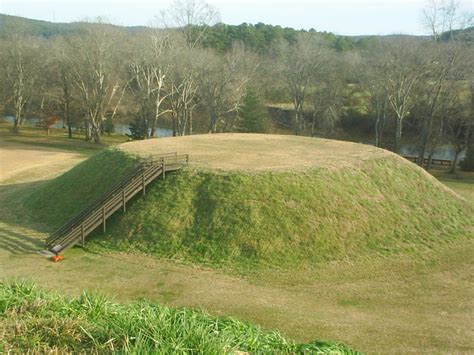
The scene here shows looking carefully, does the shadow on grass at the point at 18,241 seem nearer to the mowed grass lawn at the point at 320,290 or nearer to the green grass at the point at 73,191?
the mowed grass lawn at the point at 320,290

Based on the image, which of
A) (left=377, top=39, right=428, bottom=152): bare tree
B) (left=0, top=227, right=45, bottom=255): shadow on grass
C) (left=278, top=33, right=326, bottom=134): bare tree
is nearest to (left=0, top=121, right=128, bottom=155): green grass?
(left=278, top=33, right=326, bottom=134): bare tree

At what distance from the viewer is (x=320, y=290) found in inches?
742

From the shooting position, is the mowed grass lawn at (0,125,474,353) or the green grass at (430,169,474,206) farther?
the green grass at (430,169,474,206)

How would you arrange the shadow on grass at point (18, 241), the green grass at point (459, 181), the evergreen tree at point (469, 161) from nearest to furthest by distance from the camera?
the shadow on grass at point (18, 241) < the green grass at point (459, 181) < the evergreen tree at point (469, 161)

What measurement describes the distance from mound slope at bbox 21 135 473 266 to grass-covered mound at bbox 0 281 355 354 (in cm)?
1062

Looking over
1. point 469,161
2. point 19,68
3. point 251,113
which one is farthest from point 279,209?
point 19,68

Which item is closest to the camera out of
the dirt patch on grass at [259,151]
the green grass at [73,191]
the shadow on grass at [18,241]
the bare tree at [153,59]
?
the shadow on grass at [18,241]

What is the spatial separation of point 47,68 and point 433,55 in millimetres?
48784

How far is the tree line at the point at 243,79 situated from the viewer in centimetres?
4734

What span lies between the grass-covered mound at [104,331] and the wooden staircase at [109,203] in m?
11.9

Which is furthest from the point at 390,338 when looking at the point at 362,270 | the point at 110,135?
the point at 110,135

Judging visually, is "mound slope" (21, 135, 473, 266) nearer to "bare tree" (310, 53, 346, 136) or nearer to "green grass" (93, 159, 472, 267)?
"green grass" (93, 159, 472, 267)

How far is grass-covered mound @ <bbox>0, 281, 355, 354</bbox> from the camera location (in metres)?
8.02

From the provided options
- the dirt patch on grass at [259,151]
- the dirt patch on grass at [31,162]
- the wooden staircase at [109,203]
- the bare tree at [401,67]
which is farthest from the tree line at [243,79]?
the wooden staircase at [109,203]
